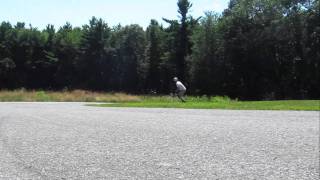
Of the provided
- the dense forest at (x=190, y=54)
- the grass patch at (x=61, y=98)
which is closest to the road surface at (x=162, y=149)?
the grass patch at (x=61, y=98)

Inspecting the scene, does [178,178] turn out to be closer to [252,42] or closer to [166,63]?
[252,42]

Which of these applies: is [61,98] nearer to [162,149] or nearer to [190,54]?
[162,149]

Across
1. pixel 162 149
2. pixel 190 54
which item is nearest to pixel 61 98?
pixel 162 149

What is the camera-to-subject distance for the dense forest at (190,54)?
215ft

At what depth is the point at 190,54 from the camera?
80.1m

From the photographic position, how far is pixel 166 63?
84.2 metres

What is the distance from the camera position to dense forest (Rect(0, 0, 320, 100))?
215ft

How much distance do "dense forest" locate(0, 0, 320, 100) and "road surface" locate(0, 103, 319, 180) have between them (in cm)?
4820

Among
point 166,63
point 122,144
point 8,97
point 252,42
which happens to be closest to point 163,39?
point 166,63

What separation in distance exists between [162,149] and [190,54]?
7017cm

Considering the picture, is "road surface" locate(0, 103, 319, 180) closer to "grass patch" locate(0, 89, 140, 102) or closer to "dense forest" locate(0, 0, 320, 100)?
"grass patch" locate(0, 89, 140, 102)

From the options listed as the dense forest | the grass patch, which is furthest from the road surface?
the dense forest

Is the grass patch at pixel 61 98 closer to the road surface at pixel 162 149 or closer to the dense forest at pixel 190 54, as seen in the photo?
the road surface at pixel 162 149

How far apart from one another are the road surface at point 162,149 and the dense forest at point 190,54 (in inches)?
1898
